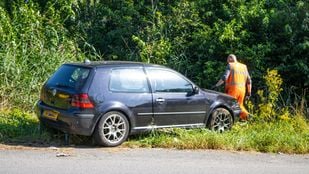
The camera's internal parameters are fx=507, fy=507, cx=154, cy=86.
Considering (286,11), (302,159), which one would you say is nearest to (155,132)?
(302,159)

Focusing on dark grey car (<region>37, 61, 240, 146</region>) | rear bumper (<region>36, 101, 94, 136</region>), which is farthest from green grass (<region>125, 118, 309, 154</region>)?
rear bumper (<region>36, 101, 94, 136</region>)

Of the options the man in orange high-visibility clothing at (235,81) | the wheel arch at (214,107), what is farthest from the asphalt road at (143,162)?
the man in orange high-visibility clothing at (235,81)

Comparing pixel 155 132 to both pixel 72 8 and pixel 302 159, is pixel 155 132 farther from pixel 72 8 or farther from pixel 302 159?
pixel 72 8

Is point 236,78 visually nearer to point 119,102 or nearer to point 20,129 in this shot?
point 119,102

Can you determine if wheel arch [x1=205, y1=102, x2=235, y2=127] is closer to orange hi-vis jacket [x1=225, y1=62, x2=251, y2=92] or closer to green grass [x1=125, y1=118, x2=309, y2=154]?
green grass [x1=125, y1=118, x2=309, y2=154]

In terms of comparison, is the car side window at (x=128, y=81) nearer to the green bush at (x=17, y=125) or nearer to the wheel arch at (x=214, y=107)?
the wheel arch at (x=214, y=107)

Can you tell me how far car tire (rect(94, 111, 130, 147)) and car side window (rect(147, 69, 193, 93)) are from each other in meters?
1.00

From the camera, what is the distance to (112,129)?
9438mm

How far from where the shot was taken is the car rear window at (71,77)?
9.40 m

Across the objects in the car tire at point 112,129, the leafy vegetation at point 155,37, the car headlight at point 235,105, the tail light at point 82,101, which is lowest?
the car tire at point 112,129

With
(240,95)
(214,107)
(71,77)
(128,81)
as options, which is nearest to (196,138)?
(214,107)

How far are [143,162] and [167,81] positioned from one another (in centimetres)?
253

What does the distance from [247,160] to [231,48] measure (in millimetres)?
6297

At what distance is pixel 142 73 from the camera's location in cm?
1005
